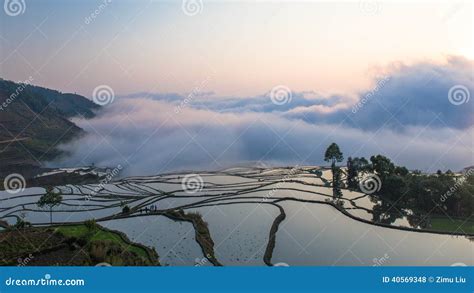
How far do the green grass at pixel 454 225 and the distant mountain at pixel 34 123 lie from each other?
7622mm

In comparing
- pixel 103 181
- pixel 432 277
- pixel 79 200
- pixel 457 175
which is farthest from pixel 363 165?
pixel 79 200

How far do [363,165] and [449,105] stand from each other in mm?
2106

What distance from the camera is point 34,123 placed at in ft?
24.3

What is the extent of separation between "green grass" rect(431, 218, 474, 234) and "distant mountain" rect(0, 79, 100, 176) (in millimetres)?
7622

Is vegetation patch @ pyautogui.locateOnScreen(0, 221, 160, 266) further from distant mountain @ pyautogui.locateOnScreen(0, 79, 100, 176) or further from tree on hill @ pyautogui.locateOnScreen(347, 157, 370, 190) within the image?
tree on hill @ pyautogui.locateOnScreen(347, 157, 370, 190)

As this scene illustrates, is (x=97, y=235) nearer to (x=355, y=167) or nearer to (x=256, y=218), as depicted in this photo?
(x=256, y=218)

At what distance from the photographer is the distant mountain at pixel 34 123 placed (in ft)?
23.8

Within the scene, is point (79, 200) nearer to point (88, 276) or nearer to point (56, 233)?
point (56, 233)

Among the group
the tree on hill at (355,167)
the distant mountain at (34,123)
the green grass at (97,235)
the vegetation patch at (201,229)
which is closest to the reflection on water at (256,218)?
the vegetation patch at (201,229)

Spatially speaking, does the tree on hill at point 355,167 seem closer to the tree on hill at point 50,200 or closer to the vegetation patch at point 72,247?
the vegetation patch at point 72,247

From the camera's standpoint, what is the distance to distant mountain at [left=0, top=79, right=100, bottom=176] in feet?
23.8

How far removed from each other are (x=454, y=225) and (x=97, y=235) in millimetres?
7343

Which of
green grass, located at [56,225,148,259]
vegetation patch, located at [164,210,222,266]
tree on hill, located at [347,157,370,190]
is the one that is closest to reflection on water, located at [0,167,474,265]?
vegetation patch, located at [164,210,222,266]

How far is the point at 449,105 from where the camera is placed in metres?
7.16
